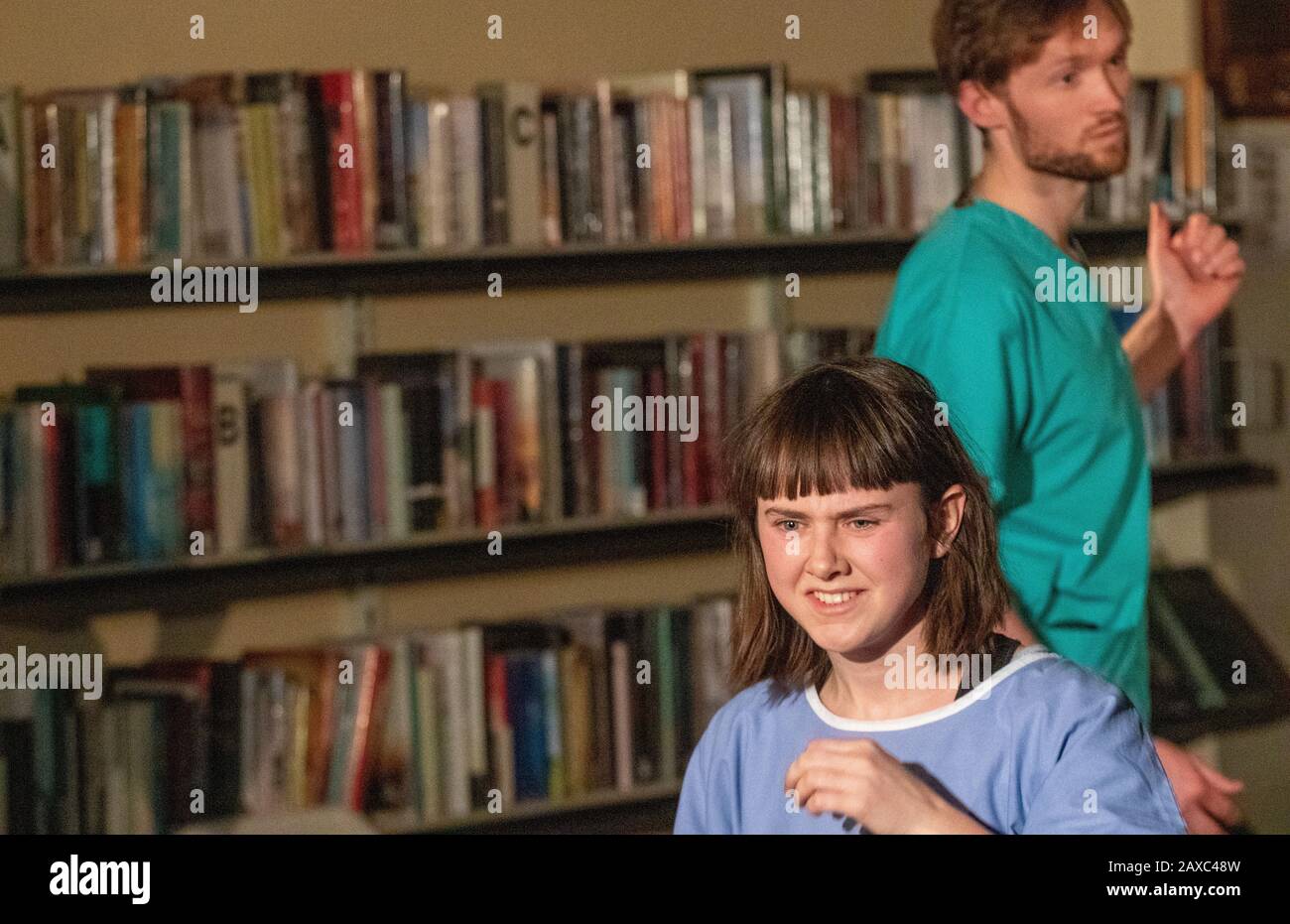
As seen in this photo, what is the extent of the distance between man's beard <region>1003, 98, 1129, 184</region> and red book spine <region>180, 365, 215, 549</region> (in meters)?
1.21

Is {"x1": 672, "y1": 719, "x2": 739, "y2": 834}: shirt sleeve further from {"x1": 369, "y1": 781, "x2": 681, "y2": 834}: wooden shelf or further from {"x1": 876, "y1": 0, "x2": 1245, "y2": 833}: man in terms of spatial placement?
{"x1": 369, "y1": 781, "x2": 681, "y2": 834}: wooden shelf

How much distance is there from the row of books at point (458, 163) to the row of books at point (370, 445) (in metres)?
0.18

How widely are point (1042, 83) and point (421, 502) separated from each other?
116 cm

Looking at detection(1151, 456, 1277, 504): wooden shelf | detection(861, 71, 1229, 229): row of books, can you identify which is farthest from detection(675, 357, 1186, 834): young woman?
detection(1151, 456, 1277, 504): wooden shelf

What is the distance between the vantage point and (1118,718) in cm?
111

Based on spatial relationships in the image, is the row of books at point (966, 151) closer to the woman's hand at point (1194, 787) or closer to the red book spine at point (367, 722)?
the red book spine at point (367, 722)

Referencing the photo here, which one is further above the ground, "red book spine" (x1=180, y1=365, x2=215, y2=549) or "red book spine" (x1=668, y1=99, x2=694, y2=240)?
"red book spine" (x1=668, y1=99, x2=694, y2=240)

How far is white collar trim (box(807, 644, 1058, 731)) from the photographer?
1.17m

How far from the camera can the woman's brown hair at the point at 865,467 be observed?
123 cm

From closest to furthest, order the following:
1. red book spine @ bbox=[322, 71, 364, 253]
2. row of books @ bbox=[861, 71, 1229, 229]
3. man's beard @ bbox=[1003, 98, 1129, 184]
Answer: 1. man's beard @ bbox=[1003, 98, 1129, 184]
2. red book spine @ bbox=[322, 71, 364, 253]
3. row of books @ bbox=[861, 71, 1229, 229]

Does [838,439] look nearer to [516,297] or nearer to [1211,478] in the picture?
[516,297]

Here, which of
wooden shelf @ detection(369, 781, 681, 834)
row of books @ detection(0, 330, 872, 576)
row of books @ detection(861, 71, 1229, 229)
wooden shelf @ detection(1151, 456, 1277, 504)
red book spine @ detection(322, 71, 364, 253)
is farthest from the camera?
wooden shelf @ detection(1151, 456, 1277, 504)

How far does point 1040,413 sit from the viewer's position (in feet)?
4.67

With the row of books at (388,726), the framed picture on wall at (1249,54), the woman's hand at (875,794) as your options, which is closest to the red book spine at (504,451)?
the row of books at (388,726)
